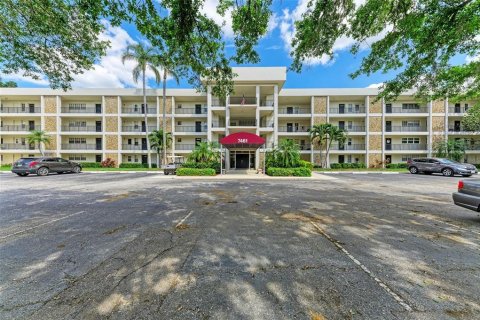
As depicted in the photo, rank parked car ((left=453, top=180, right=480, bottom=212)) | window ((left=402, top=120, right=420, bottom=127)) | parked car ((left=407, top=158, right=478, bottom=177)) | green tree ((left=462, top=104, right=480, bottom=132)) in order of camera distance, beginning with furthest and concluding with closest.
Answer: window ((left=402, top=120, right=420, bottom=127)) → green tree ((left=462, top=104, right=480, bottom=132)) → parked car ((left=407, top=158, right=478, bottom=177)) → parked car ((left=453, top=180, right=480, bottom=212))

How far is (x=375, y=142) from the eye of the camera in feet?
96.7

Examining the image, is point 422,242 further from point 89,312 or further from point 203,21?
point 203,21

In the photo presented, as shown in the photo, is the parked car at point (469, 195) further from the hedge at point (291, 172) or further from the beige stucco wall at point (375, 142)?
the beige stucco wall at point (375, 142)

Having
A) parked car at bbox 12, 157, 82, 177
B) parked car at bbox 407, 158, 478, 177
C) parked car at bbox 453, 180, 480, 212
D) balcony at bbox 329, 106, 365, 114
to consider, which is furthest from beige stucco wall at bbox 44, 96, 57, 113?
parked car at bbox 407, 158, 478, 177

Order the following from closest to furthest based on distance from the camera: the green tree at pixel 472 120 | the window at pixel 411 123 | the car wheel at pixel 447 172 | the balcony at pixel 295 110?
the car wheel at pixel 447 172
the green tree at pixel 472 120
the window at pixel 411 123
the balcony at pixel 295 110

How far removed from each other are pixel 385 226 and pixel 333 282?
3422 millimetres

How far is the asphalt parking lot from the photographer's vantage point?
7.52 feet

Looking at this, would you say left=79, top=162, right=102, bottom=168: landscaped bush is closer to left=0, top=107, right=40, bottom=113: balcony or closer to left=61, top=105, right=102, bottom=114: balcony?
left=61, top=105, right=102, bottom=114: balcony

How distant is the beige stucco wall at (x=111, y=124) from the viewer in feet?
98.2

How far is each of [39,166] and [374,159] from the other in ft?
134

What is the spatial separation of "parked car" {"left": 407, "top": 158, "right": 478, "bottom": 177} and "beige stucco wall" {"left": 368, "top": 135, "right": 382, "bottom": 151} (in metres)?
8.26

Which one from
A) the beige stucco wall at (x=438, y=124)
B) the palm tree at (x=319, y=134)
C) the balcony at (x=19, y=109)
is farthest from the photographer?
the balcony at (x=19, y=109)

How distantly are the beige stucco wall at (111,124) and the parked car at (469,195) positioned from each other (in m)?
36.0

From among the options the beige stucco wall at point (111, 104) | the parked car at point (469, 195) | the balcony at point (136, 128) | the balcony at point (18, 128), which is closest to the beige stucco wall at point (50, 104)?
the balcony at point (18, 128)
